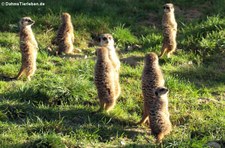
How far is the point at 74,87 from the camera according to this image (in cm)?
719

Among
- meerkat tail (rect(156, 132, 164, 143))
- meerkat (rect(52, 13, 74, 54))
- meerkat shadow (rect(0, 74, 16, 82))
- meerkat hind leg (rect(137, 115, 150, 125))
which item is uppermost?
meerkat (rect(52, 13, 74, 54))

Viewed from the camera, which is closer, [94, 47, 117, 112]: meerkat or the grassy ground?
the grassy ground

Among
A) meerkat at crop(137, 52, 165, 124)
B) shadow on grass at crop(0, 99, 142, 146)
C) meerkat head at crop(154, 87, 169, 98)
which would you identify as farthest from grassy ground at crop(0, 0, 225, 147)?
meerkat head at crop(154, 87, 169, 98)

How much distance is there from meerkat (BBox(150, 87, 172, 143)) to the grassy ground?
0.45 feet

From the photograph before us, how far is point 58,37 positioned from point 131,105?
2470mm

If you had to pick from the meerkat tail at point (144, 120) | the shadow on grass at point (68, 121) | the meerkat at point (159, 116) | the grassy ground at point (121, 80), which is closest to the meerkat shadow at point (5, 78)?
the grassy ground at point (121, 80)

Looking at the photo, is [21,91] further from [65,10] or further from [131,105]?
[65,10]

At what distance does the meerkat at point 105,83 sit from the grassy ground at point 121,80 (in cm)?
18

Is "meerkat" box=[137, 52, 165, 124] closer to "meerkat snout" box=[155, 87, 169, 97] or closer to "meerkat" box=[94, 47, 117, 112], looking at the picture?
"meerkat snout" box=[155, 87, 169, 97]

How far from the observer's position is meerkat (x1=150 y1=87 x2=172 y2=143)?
6.18 meters

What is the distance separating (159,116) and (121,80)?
6.23 feet

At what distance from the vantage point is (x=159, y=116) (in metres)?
6.17

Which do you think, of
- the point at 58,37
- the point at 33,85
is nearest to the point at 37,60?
the point at 58,37

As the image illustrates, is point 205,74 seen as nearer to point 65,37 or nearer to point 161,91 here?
point 161,91
